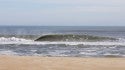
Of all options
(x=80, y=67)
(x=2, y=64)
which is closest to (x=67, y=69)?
(x=80, y=67)

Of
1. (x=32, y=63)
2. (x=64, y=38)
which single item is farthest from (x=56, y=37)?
(x=32, y=63)

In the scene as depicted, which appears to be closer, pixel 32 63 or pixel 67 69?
pixel 67 69

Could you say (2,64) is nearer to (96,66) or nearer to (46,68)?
(46,68)

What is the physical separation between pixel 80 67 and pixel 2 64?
249cm

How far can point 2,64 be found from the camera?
10.2 meters

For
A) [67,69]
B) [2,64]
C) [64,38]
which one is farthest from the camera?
[64,38]

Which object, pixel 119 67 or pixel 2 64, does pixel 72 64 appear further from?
pixel 2 64

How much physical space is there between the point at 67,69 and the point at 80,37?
2497cm

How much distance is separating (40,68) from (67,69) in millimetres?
802

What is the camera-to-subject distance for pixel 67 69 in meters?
9.45

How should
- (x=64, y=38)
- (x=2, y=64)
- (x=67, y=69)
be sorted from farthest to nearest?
(x=64, y=38) → (x=2, y=64) → (x=67, y=69)

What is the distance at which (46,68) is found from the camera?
9539 mm

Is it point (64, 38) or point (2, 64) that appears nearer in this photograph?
point (2, 64)

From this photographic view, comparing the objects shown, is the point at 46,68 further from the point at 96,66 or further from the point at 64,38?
the point at 64,38
